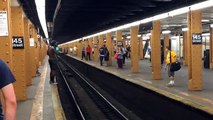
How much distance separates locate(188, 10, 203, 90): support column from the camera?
15.2 m

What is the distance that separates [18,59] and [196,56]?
6853 mm

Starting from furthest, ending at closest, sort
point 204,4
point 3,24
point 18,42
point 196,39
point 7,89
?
point 196,39 < point 204,4 < point 18,42 < point 3,24 < point 7,89

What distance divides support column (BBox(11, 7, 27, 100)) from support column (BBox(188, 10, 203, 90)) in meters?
6.51

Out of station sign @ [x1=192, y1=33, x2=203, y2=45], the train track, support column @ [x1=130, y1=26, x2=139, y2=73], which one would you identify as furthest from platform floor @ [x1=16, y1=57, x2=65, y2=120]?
support column @ [x1=130, y1=26, x2=139, y2=73]

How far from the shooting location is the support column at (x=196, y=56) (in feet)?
49.8

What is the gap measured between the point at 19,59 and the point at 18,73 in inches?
17.6

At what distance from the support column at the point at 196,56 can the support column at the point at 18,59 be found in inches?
256

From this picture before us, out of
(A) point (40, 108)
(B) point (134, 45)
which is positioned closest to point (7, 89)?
(A) point (40, 108)

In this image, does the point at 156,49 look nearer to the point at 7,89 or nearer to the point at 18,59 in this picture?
the point at 18,59

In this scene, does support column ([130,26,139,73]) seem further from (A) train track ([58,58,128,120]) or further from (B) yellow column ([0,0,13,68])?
(B) yellow column ([0,0,13,68])

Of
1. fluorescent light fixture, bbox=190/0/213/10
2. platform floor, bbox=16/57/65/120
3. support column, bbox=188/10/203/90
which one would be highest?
fluorescent light fixture, bbox=190/0/213/10

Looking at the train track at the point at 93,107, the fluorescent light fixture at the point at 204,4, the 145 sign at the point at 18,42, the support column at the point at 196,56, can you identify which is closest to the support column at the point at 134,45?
the train track at the point at 93,107

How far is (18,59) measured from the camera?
41.6 ft

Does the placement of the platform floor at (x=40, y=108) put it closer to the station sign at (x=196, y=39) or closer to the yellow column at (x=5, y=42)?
the yellow column at (x=5, y=42)
